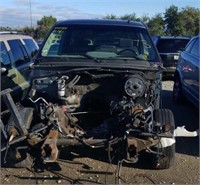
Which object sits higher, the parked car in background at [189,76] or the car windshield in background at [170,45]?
the parked car in background at [189,76]

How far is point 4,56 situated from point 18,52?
1.04 meters

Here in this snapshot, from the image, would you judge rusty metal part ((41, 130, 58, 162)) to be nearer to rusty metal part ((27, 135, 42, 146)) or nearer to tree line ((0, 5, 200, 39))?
rusty metal part ((27, 135, 42, 146))

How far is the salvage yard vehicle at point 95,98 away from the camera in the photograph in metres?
5.08

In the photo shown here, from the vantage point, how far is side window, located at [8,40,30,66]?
918cm

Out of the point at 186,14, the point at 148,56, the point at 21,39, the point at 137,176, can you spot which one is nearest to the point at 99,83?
the point at 148,56

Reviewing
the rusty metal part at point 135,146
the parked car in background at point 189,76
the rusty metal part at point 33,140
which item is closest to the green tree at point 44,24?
the parked car in background at point 189,76

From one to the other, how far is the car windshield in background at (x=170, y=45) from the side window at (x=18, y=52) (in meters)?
5.36

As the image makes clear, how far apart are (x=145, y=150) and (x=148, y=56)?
191 cm

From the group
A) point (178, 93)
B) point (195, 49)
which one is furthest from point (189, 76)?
point (178, 93)

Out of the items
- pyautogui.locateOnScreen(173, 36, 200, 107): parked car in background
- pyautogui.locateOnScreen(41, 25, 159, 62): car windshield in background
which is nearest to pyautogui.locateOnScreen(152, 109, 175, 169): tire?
pyautogui.locateOnScreen(41, 25, 159, 62): car windshield in background

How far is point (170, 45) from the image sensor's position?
14.0m

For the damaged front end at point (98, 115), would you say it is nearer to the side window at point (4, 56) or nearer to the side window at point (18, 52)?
the side window at point (4, 56)

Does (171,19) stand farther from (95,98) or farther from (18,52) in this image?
(95,98)

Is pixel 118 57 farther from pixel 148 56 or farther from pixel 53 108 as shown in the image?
pixel 53 108
